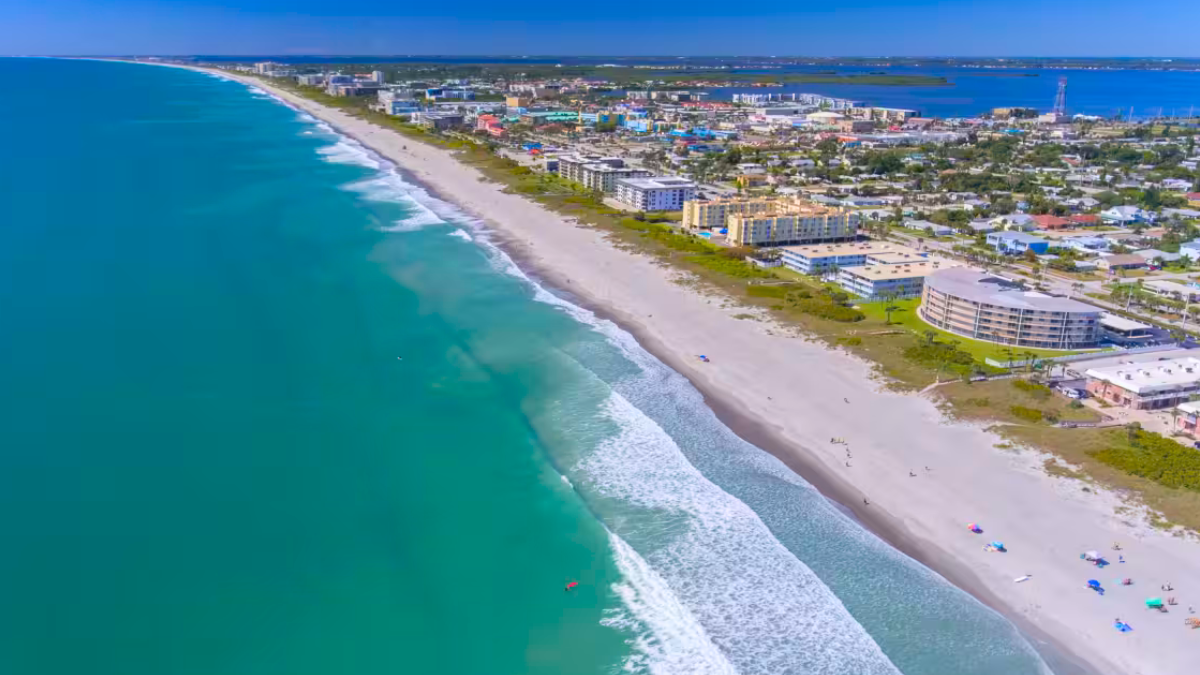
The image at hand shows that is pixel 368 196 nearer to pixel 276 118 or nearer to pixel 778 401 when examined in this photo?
pixel 778 401

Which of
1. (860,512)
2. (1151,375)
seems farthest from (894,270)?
(860,512)

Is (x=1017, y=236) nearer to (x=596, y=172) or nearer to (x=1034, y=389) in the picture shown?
(x=1034, y=389)

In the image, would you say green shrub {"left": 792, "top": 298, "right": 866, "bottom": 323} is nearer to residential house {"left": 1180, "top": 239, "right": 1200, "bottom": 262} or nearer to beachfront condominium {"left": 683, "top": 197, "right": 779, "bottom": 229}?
beachfront condominium {"left": 683, "top": 197, "right": 779, "bottom": 229}

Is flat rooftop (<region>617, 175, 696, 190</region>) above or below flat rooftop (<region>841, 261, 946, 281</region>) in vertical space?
above

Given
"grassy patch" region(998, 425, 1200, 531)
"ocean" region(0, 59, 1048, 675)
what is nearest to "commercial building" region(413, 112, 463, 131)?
"ocean" region(0, 59, 1048, 675)

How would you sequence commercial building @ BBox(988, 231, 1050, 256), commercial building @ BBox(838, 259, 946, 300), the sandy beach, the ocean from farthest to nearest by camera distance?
commercial building @ BBox(988, 231, 1050, 256), commercial building @ BBox(838, 259, 946, 300), the sandy beach, the ocean

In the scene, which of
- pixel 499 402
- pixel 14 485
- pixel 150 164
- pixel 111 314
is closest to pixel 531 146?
pixel 150 164
